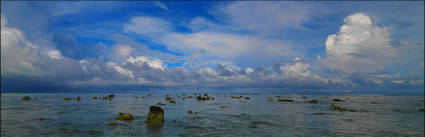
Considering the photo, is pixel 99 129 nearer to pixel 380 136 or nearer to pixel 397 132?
pixel 380 136

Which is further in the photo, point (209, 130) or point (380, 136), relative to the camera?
point (209, 130)

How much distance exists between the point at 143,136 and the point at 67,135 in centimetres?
936

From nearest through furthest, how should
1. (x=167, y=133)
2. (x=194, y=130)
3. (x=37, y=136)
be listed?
(x=37, y=136) < (x=167, y=133) < (x=194, y=130)

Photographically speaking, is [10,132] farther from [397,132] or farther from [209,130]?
[397,132]

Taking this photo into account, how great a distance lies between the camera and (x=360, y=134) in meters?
30.0

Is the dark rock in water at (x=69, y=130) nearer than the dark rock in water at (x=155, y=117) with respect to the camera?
Yes

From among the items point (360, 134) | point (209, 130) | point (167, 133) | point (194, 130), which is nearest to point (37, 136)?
point (167, 133)

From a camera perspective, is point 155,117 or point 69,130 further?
point 155,117

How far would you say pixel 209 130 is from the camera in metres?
32.2

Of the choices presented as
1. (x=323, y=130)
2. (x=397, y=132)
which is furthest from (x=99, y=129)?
(x=397, y=132)

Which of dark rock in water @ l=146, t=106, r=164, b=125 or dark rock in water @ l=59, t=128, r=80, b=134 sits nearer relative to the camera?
dark rock in water @ l=59, t=128, r=80, b=134

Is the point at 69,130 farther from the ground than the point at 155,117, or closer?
closer

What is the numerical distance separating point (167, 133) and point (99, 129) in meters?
10.2

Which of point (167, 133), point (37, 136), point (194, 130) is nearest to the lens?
point (37, 136)
